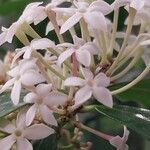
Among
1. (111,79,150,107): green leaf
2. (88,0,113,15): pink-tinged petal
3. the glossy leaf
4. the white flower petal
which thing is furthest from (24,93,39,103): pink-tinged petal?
the glossy leaf

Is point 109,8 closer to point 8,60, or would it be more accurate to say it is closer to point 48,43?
point 48,43

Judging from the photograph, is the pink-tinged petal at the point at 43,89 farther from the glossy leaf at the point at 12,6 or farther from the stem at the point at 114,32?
the glossy leaf at the point at 12,6

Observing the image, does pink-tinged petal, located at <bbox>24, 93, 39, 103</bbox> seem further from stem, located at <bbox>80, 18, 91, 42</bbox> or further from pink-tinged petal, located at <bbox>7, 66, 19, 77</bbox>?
stem, located at <bbox>80, 18, 91, 42</bbox>

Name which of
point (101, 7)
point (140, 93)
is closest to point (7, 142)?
point (101, 7)

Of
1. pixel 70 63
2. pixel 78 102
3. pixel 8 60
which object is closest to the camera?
pixel 78 102

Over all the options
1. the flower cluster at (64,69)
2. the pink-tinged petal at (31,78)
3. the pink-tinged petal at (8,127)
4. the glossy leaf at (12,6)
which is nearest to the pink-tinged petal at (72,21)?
the flower cluster at (64,69)

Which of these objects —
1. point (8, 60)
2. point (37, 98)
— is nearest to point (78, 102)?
point (37, 98)
